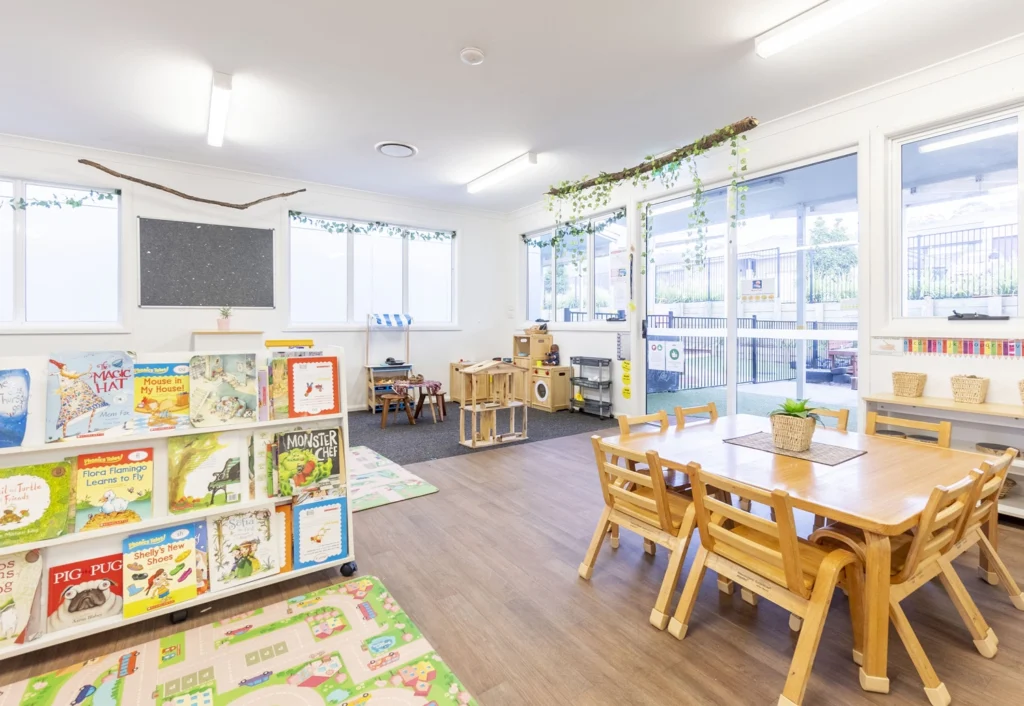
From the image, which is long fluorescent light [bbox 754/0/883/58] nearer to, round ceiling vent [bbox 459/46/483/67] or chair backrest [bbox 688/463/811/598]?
round ceiling vent [bbox 459/46/483/67]

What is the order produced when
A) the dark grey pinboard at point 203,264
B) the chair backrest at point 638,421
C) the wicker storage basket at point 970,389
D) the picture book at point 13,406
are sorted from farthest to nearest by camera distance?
the dark grey pinboard at point 203,264 < the wicker storage basket at point 970,389 < the chair backrest at point 638,421 < the picture book at point 13,406

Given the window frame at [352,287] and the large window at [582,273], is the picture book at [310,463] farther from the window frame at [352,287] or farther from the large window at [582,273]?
the window frame at [352,287]

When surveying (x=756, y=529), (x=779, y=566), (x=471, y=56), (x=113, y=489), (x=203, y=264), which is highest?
(x=471, y=56)

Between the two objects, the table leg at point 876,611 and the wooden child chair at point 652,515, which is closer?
the table leg at point 876,611

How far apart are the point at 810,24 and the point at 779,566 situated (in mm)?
2988

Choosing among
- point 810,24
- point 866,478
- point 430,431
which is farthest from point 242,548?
point 810,24

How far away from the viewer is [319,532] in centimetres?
230

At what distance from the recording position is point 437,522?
3037 mm

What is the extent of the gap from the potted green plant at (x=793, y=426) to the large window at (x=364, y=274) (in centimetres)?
580

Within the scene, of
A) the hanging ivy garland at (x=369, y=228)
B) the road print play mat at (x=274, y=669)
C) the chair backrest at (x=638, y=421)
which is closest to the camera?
the road print play mat at (x=274, y=669)

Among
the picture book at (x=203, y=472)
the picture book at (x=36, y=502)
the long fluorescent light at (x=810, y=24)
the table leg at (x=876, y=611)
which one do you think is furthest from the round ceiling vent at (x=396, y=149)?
the table leg at (x=876, y=611)

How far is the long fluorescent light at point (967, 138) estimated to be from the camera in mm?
3309

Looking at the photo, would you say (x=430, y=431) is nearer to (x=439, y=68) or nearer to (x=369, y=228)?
(x=369, y=228)

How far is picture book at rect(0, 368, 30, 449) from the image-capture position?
67.3 inches
